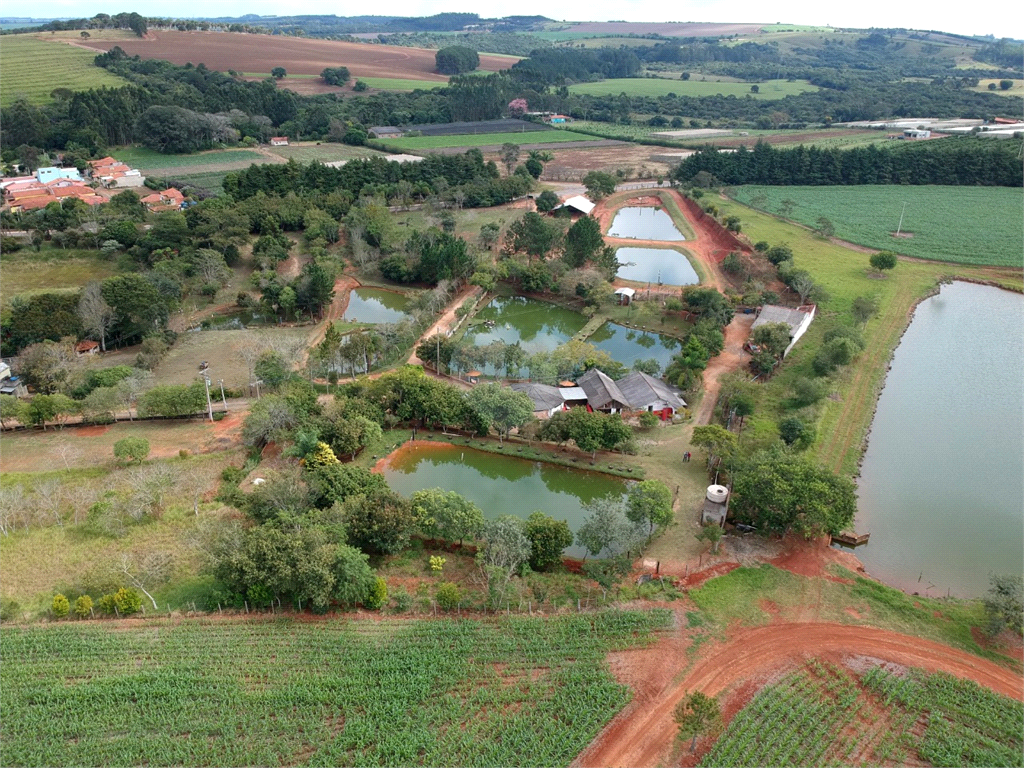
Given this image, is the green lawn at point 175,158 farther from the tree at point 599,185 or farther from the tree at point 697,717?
the tree at point 697,717

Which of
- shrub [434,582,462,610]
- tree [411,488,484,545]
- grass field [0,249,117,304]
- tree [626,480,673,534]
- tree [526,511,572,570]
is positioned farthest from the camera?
grass field [0,249,117,304]

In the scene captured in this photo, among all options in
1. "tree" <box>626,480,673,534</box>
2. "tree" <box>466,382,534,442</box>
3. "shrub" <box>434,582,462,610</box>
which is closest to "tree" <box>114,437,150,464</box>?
"tree" <box>466,382,534,442</box>

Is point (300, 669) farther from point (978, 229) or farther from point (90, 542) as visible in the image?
point (978, 229)

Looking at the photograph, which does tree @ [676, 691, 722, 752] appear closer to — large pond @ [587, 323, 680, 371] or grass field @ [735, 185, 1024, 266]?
large pond @ [587, 323, 680, 371]

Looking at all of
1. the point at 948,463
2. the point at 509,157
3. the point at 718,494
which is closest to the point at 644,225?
the point at 509,157

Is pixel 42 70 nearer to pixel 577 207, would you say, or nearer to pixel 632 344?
pixel 577 207

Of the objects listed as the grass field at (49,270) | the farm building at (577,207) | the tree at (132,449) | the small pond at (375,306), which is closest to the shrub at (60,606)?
the tree at (132,449)
